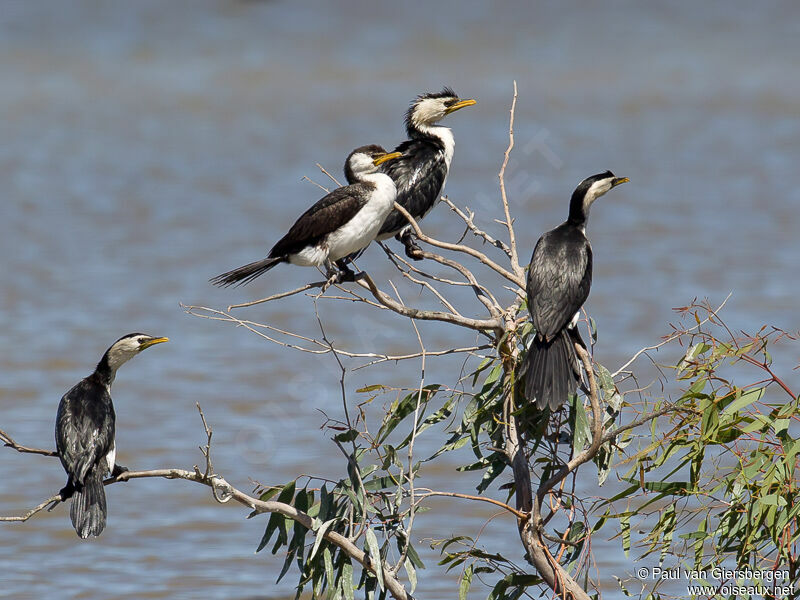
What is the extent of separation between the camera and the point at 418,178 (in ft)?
16.0

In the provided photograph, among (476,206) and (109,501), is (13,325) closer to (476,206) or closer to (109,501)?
(109,501)

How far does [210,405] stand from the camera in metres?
7.70

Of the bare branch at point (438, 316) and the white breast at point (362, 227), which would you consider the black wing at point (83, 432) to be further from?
the bare branch at point (438, 316)

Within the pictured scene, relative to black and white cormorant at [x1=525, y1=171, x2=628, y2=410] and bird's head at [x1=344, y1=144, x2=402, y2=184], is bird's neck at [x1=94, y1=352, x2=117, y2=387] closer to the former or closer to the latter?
bird's head at [x1=344, y1=144, x2=402, y2=184]

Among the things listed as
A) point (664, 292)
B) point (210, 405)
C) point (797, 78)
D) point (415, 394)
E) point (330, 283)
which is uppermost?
point (797, 78)

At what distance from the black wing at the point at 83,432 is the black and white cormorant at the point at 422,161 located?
1288mm

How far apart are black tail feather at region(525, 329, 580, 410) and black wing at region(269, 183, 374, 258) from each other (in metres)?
0.89

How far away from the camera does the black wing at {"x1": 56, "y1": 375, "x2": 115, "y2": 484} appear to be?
12.8 ft

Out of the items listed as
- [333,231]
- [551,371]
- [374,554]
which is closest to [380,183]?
[333,231]

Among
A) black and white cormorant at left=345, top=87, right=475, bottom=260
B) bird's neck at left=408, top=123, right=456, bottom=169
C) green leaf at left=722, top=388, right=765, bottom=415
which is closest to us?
green leaf at left=722, top=388, right=765, bottom=415

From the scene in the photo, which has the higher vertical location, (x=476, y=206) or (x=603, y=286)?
(x=476, y=206)

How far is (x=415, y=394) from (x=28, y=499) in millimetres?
3193

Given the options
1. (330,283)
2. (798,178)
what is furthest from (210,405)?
(798,178)

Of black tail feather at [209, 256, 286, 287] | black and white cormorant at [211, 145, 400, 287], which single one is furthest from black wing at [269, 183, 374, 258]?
black tail feather at [209, 256, 286, 287]
